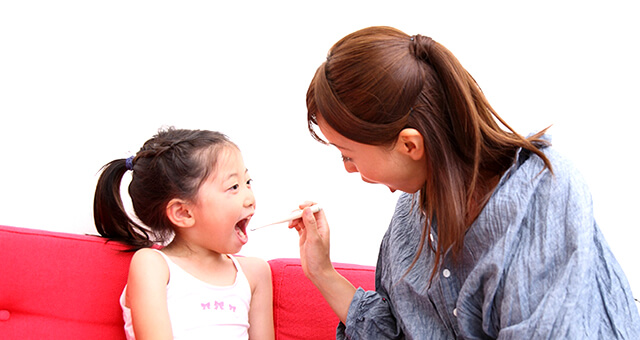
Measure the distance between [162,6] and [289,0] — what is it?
0.35 meters

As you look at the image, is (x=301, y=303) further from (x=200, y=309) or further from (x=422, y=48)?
(x=422, y=48)

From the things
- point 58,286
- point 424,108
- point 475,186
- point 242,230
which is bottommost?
point 58,286

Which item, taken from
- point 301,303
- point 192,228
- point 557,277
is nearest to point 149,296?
point 192,228

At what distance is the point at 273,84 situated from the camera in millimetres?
1603

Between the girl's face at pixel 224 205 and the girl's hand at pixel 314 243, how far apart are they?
0.14 m

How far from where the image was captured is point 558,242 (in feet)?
3.00

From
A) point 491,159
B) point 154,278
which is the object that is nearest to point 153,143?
point 154,278

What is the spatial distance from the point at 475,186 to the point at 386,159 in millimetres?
165

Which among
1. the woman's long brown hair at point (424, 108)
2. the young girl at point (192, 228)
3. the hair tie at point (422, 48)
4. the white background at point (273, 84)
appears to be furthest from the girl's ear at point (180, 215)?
the hair tie at point (422, 48)

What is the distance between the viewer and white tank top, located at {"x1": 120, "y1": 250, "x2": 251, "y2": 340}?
49.4 inches

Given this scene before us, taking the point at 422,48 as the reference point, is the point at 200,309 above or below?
below

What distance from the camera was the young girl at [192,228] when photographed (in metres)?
1.25

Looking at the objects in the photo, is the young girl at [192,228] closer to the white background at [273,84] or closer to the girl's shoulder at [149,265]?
the girl's shoulder at [149,265]

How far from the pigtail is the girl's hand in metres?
0.44
